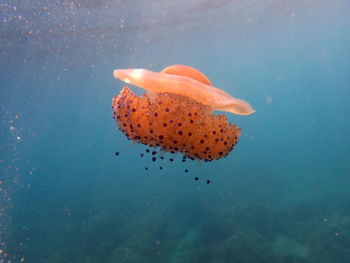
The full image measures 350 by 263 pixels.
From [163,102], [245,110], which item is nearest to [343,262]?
[245,110]

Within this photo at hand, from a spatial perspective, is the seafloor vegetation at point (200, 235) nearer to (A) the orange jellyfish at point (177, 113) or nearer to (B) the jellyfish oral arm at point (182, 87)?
(A) the orange jellyfish at point (177, 113)

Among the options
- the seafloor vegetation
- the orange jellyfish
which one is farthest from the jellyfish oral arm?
the seafloor vegetation

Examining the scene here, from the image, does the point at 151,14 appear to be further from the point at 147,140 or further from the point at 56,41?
the point at 147,140

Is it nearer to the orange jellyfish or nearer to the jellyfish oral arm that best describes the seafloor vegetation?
the orange jellyfish

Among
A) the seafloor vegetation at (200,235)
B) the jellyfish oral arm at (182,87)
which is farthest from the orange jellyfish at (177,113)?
the seafloor vegetation at (200,235)

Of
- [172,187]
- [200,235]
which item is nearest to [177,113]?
[200,235]

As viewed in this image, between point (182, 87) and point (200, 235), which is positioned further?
point (200, 235)

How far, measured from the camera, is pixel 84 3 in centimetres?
1488

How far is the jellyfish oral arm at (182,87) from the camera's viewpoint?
2393mm

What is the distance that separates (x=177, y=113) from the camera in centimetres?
238

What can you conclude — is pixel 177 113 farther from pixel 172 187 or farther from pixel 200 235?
pixel 172 187

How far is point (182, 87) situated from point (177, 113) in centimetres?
23

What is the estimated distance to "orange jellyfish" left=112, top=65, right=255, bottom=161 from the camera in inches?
94.0

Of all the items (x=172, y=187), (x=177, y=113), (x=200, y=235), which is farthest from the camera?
(x=172, y=187)
